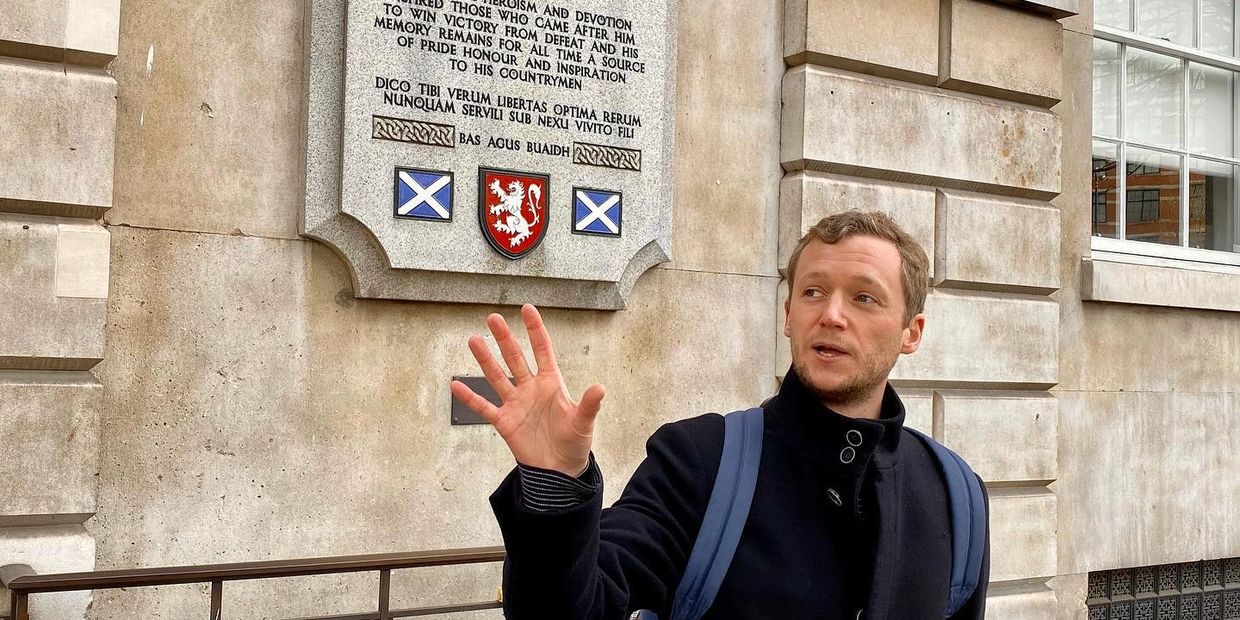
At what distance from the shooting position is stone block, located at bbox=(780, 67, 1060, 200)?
5.65 m

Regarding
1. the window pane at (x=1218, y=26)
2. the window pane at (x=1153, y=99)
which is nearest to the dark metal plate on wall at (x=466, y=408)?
the window pane at (x=1153, y=99)

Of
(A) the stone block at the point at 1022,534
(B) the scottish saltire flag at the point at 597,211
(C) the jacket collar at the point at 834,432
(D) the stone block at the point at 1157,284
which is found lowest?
(A) the stone block at the point at 1022,534

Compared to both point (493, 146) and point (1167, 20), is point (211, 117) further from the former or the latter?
point (1167, 20)

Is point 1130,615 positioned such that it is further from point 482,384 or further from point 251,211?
point 251,211

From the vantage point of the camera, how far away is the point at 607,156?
5.04 meters

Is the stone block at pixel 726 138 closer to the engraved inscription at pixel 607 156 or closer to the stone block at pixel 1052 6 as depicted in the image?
the engraved inscription at pixel 607 156

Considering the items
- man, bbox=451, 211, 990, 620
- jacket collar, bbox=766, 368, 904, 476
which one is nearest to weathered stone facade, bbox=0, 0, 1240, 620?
man, bbox=451, 211, 990, 620

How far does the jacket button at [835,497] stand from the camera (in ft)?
7.22

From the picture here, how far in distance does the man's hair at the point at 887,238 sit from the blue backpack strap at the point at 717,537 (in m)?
0.48

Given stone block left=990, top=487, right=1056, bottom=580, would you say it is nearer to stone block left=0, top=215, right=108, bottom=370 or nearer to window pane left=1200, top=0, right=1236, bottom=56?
window pane left=1200, top=0, right=1236, bottom=56

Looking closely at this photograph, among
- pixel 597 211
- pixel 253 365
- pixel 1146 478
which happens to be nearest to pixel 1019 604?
pixel 1146 478

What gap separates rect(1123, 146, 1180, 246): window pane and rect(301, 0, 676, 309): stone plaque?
3432mm

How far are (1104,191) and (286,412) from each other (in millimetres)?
4959

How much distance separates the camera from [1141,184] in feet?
23.9
